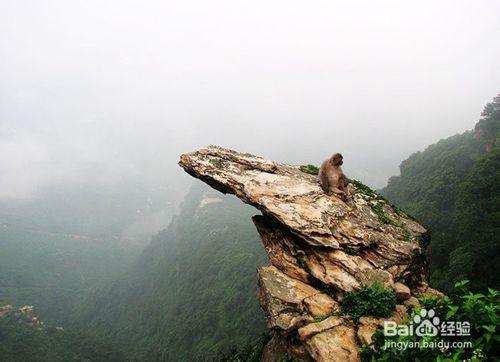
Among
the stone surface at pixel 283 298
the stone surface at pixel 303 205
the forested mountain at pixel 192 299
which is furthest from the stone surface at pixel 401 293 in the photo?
the forested mountain at pixel 192 299

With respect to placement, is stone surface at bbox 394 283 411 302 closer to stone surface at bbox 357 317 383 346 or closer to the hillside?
stone surface at bbox 357 317 383 346

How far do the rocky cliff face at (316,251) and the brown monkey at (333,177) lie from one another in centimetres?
34

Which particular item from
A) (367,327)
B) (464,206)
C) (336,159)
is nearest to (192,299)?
(464,206)

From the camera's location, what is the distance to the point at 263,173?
13.3m

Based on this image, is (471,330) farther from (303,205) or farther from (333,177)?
(333,177)

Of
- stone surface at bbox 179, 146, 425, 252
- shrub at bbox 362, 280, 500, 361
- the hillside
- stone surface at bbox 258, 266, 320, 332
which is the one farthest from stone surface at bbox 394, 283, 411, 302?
the hillside

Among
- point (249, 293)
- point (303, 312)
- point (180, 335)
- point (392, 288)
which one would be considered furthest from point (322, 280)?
point (180, 335)

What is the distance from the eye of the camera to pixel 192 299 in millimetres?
119625

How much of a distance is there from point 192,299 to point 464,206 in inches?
3955

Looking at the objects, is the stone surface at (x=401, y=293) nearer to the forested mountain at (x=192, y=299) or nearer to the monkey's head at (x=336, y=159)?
the monkey's head at (x=336, y=159)

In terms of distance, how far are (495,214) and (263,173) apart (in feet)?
100

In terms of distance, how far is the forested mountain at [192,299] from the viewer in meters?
88.2

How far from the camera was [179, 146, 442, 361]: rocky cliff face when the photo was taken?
361 inches

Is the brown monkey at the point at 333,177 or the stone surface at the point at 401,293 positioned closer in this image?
the stone surface at the point at 401,293
